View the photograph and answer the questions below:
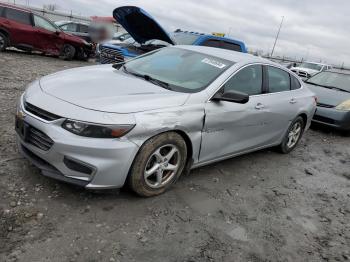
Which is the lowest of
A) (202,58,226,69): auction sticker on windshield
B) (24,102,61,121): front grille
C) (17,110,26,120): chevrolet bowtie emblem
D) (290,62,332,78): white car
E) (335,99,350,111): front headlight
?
(290,62,332,78): white car

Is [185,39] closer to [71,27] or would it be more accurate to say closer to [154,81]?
[154,81]

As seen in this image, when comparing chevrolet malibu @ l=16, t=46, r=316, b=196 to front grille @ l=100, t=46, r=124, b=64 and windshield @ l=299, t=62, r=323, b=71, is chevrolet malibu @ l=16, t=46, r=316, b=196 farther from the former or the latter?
windshield @ l=299, t=62, r=323, b=71

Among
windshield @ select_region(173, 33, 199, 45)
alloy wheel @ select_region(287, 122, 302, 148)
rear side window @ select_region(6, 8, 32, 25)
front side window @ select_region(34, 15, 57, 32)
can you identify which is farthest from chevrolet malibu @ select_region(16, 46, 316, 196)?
front side window @ select_region(34, 15, 57, 32)

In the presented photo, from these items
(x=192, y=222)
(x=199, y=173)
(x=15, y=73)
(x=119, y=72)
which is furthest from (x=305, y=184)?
(x=15, y=73)

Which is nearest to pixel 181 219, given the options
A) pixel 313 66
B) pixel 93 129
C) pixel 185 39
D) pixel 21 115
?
pixel 93 129

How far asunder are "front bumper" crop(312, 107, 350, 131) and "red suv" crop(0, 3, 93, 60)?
10092 millimetres

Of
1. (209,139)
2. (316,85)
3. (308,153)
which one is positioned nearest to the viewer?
(209,139)

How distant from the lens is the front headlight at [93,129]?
123 inches

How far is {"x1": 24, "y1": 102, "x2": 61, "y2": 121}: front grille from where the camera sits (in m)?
3.22

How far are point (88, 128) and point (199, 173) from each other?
190 cm

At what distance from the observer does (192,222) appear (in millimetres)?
3467

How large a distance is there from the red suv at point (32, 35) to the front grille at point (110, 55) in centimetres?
457

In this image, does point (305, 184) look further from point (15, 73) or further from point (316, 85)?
point (15, 73)

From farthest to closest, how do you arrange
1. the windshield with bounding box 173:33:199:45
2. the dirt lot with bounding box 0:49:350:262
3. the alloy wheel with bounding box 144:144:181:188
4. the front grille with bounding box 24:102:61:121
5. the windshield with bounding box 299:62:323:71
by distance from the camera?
1. the windshield with bounding box 299:62:323:71
2. the windshield with bounding box 173:33:199:45
3. the alloy wheel with bounding box 144:144:181:188
4. the front grille with bounding box 24:102:61:121
5. the dirt lot with bounding box 0:49:350:262
